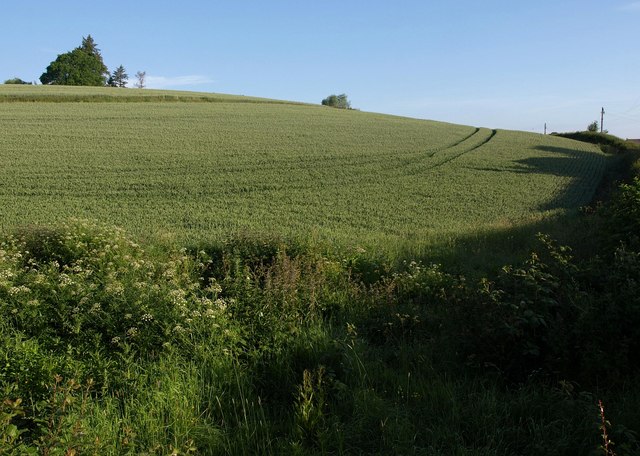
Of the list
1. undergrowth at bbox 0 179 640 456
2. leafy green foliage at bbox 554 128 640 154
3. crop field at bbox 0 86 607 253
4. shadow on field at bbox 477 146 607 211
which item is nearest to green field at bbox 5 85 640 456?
undergrowth at bbox 0 179 640 456

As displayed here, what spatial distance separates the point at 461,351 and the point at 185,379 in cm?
247

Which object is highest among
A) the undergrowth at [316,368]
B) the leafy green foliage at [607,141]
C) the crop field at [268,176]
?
the leafy green foliage at [607,141]

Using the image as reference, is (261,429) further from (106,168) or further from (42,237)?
(106,168)

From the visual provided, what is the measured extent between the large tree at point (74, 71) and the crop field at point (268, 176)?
53.7 meters

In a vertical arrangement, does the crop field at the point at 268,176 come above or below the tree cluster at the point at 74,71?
below

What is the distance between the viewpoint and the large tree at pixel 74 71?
82.4m

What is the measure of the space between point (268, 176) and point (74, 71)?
3072 inches

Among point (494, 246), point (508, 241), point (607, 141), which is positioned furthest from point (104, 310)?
point (607, 141)

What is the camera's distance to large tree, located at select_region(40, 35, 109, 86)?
82.4 meters

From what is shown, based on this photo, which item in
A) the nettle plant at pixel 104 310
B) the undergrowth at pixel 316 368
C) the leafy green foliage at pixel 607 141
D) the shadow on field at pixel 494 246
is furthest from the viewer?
the leafy green foliage at pixel 607 141

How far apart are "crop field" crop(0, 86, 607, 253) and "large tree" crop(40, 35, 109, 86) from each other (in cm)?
5365

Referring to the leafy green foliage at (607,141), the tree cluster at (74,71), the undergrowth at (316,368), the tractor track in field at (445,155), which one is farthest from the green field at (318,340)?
the tree cluster at (74,71)

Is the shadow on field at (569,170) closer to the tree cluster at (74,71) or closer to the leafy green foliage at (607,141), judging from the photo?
the leafy green foliage at (607,141)

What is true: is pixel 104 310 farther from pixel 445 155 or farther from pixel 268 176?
pixel 445 155
